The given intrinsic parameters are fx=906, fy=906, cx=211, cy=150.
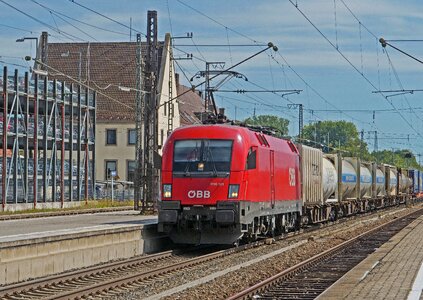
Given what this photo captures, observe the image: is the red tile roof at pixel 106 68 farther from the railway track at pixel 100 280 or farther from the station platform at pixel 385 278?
the railway track at pixel 100 280

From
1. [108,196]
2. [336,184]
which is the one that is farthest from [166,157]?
[108,196]

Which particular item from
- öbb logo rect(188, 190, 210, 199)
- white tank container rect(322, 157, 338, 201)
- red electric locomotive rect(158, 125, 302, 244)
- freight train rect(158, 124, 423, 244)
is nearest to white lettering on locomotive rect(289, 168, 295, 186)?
freight train rect(158, 124, 423, 244)

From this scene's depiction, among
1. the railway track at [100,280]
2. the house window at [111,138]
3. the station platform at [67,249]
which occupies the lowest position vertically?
the railway track at [100,280]

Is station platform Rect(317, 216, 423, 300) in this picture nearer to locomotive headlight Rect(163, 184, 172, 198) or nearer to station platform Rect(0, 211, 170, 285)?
locomotive headlight Rect(163, 184, 172, 198)

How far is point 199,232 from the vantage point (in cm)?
2491

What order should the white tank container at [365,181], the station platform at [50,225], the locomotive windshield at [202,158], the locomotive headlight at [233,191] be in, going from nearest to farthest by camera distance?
the locomotive headlight at [233,191]
the locomotive windshield at [202,158]
the station platform at [50,225]
the white tank container at [365,181]

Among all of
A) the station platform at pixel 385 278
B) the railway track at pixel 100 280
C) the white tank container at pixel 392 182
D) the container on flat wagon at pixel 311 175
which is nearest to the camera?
the station platform at pixel 385 278

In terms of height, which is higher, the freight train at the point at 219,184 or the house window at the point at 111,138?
the house window at the point at 111,138

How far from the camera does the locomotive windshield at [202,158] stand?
955 inches

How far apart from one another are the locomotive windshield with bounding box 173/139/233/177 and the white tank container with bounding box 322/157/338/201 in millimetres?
17523

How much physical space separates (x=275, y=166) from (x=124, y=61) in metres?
52.7

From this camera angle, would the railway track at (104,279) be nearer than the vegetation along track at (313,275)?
Yes

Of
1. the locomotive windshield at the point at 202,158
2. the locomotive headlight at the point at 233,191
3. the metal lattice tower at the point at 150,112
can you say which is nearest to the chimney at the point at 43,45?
the metal lattice tower at the point at 150,112

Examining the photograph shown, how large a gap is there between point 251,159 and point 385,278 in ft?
27.5
